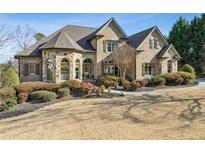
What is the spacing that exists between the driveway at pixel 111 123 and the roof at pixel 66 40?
11684mm

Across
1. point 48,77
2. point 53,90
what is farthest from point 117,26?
point 53,90

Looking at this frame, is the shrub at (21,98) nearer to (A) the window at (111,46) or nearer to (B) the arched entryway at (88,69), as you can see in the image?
(B) the arched entryway at (88,69)

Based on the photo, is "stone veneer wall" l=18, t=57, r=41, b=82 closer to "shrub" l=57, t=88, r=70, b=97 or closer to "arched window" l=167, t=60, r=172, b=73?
"shrub" l=57, t=88, r=70, b=97

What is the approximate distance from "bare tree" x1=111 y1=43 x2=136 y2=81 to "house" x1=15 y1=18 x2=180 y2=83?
Answer: 1.12 metres

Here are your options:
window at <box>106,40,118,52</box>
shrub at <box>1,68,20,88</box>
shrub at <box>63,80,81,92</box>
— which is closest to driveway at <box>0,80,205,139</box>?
shrub at <box>1,68,20,88</box>

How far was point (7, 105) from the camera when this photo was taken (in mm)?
A: 12648

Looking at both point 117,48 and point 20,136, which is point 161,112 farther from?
point 117,48

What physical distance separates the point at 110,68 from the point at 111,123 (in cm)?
1791

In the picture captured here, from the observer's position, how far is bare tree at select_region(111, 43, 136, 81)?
2394cm

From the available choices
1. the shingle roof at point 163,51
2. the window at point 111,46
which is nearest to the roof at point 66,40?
the window at point 111,46

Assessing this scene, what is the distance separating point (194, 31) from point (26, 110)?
28446mm

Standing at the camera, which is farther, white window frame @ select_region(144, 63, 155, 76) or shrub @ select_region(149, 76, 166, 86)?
white window frame @ select_region(144, 63, 155, 76)

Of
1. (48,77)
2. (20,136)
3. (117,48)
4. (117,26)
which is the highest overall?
(117,26)

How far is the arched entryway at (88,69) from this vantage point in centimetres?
2553
